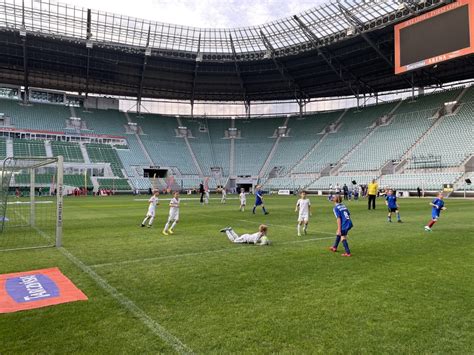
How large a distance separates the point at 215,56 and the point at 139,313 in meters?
57.9

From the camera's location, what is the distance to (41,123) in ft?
199

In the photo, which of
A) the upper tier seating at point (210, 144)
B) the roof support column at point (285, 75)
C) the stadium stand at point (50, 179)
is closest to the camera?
the stadium stand at point (50, 179)

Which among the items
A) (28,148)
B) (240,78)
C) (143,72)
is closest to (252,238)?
(28,148)

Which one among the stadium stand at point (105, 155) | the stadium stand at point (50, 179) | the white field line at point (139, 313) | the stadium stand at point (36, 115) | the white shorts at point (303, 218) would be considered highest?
the stadium stand at point (36, 115)

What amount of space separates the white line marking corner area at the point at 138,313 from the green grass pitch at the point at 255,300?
24 millimetres

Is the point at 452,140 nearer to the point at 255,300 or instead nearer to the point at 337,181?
Answer: the point at 337,181

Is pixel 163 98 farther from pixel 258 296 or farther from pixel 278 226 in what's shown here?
pixel 258 296

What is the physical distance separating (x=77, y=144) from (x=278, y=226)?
176 feet

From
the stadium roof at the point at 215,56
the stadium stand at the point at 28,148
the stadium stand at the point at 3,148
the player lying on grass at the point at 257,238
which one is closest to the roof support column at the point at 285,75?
the stadium roof at the point at 215,56

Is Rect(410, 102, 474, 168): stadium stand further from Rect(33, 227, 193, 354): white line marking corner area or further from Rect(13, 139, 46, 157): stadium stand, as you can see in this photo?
Rect(13, 139, 46, 157): stadium stand

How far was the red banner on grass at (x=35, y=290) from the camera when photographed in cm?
598

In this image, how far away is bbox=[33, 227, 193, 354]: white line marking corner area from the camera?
4.42 m

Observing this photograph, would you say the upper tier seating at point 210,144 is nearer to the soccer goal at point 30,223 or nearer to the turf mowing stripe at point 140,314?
Answer: the soccer goal at point 30,223

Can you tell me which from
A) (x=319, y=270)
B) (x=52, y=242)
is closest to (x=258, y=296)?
(x=319, y=270)
